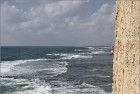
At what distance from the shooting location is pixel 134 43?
218 centimetres

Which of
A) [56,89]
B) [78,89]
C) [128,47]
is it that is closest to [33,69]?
[56,89]

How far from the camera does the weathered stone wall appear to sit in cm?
218

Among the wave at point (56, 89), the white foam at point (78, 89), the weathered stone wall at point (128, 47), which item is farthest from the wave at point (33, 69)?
the weathered stone wall at point (128, 47)

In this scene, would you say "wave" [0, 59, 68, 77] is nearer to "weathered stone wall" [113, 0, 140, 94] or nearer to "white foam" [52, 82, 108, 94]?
"white foam" [52, 82, 108, 94]

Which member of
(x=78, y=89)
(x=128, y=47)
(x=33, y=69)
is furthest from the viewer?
(x=33, y=69)

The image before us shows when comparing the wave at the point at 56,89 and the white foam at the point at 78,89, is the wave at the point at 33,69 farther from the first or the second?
the white foam at the point at 78,89

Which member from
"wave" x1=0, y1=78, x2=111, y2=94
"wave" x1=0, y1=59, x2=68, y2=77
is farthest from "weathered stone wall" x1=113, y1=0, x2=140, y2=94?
"wave" x1=0, y1=59, x2=68, y2=77

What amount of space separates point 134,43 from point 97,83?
28.2m

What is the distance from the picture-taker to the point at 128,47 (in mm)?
2230

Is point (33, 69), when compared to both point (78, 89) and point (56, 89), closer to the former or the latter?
point (56, 89)

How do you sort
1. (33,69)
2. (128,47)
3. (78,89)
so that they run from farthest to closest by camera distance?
(33,69) → (78,89) → (128,47)

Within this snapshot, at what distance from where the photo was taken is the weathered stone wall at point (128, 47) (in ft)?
7.14

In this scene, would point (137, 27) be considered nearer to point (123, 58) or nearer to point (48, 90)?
point (123, 58)

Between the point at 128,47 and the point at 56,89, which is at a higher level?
the point at 128,47
